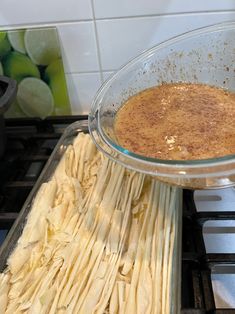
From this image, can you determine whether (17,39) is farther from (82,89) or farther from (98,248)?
(98,248)

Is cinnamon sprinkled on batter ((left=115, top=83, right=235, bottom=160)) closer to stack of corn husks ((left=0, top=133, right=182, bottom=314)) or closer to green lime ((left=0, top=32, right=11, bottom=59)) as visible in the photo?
stack of corn husks ((left=0, top=133, right=182, bottom=314))

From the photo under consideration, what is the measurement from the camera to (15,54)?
78cm

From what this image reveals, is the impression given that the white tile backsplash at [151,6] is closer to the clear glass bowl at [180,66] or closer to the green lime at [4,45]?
the clear glass bowl at [180,66]

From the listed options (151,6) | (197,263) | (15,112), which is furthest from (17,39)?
(197,263)

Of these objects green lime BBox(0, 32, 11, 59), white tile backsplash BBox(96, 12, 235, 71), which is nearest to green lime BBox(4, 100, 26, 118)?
green lime BBox(0, 32, 11, 59)

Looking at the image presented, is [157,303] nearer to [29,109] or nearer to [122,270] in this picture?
[122,270]

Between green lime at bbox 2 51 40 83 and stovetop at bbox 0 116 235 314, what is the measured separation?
10cm

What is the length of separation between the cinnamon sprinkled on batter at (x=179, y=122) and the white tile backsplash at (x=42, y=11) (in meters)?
0.22

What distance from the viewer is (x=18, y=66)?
79cm

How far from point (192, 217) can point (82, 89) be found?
0.39 metres

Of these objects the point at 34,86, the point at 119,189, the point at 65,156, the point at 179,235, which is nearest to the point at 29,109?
the point at 34,86

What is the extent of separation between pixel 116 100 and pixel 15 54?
296mm

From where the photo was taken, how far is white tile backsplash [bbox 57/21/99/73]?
29.2 inches

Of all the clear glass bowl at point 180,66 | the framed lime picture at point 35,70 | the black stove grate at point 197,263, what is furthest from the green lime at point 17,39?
the black stove grate at point 197,263
